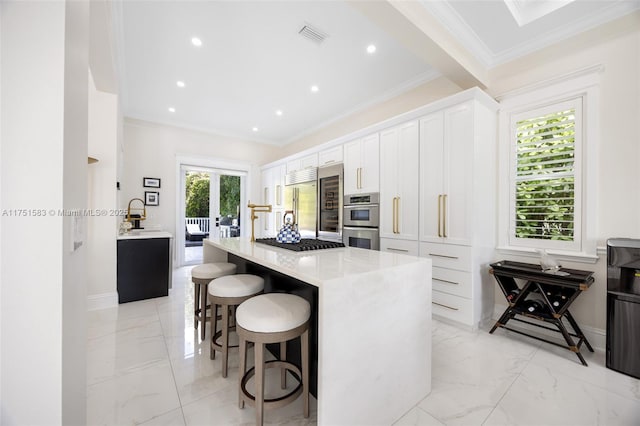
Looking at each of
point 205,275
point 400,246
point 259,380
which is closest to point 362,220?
point 400,246

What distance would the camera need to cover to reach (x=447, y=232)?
8.88 feet

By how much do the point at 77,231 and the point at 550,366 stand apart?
2.97 metres

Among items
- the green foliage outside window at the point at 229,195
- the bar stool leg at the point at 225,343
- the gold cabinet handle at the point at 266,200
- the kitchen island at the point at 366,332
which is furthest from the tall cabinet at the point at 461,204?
the green foliage outside window at the point at 229,195

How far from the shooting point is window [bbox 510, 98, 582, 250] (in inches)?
92.0

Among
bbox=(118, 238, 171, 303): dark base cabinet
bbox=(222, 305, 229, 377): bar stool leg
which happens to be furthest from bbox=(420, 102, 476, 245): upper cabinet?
bbox=(118, 238, 171, 303): dark base cabinet

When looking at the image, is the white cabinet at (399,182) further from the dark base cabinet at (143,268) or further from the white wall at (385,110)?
the dark base cabinet at (143,268)

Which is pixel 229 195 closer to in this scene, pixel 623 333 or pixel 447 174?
pixel 447 174

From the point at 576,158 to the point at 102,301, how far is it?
5126mm

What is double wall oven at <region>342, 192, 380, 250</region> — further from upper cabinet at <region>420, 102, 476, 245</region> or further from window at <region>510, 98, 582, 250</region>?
window at <region>510, 98, 582, 250</region>

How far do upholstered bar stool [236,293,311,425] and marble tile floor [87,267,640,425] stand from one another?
14 cm

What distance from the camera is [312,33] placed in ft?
8.40

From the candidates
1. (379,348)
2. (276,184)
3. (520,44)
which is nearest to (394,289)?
(379,348)

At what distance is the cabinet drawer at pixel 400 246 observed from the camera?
3.02 metres

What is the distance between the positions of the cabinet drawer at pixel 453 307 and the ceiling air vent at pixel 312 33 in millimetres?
2883
